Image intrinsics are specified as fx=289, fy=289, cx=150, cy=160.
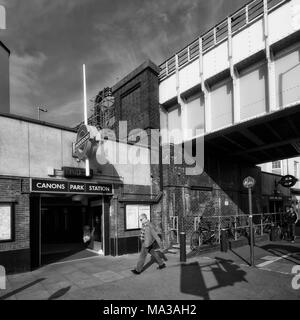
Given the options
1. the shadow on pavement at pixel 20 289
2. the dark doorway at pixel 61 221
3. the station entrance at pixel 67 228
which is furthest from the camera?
the dark doorway at pixel 61 221

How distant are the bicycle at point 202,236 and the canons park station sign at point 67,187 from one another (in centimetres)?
407

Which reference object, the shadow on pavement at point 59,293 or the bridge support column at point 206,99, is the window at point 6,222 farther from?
the bridge support column at point 206,99

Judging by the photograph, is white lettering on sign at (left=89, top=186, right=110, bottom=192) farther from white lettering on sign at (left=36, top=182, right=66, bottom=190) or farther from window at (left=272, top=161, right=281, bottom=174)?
window at (left=272, top=161, right=281, bottom=174)

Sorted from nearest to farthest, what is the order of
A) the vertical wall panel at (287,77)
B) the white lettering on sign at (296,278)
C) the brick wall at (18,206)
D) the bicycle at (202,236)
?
1. the white lettering on sign at (296,278)
2. the brick wall at (18,206)
3. the vertical wall panel at (287,77)
4. the bicycle at (202,236)

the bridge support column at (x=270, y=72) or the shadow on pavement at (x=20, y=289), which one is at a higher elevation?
the bridge support column at (x=270, y=72)

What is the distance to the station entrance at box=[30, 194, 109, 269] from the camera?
1020 centimetres

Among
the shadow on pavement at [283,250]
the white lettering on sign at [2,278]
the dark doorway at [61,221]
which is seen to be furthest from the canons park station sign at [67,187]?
the shadow on pavement at [283,250]

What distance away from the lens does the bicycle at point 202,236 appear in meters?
12.2

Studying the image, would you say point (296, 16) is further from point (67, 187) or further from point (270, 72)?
point (67, 187)

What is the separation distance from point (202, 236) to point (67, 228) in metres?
9.47

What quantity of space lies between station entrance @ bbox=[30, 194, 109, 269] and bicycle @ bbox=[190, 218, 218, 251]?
144 inches
